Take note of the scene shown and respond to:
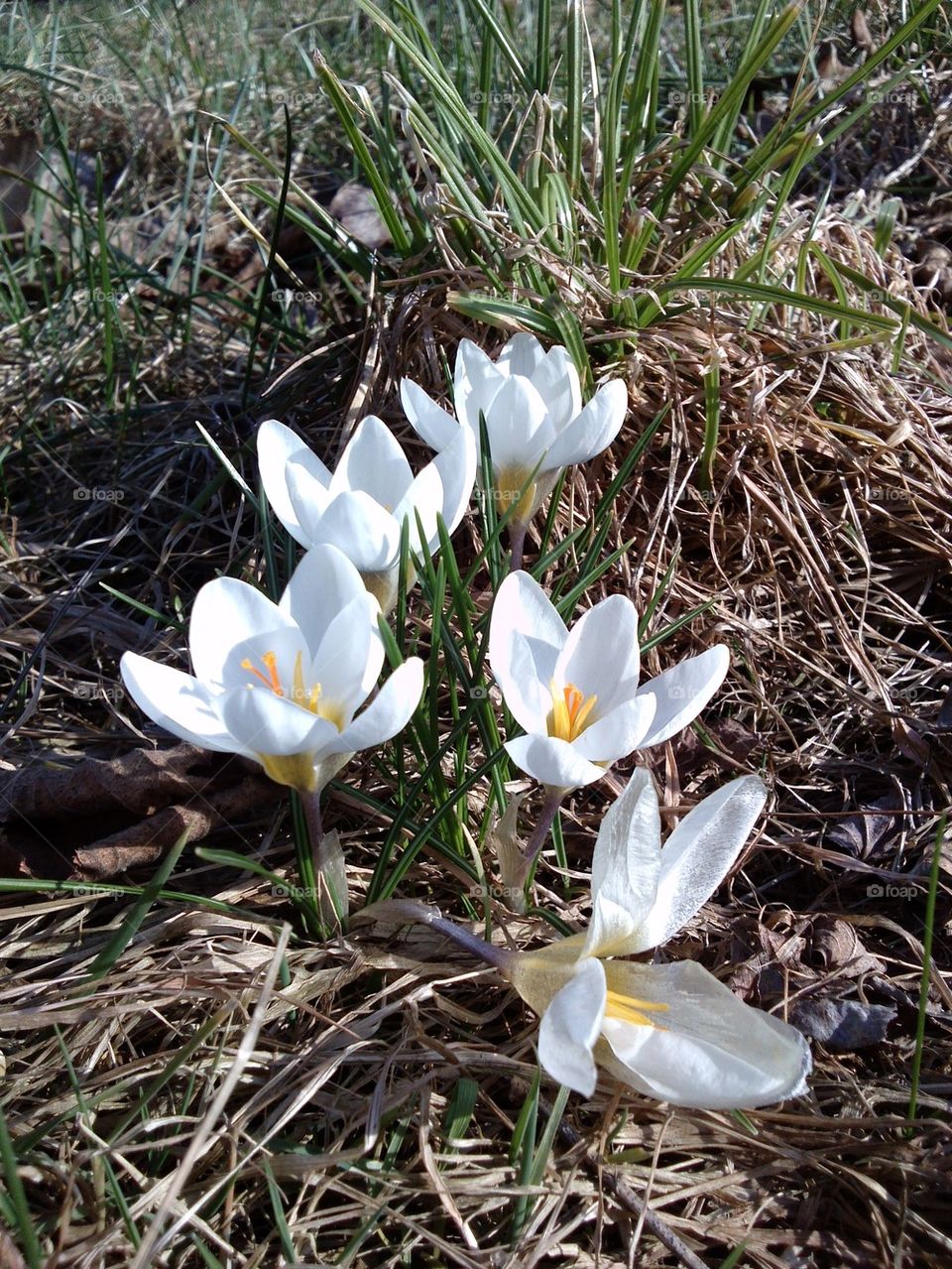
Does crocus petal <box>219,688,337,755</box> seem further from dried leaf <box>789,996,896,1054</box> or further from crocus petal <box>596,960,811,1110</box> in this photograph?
dried leaf <box>789,996,896,1054</box>

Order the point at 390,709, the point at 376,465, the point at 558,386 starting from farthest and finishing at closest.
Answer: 1. the point at 558,386
2. the point at 376,465
3. the point at 390,709

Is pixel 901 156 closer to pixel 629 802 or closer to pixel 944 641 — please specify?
pixel 944 641

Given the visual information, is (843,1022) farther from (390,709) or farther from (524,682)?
(390,709)

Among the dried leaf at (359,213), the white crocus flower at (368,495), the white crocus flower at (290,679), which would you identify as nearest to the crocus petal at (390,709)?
the white crocus flower at (290,679)

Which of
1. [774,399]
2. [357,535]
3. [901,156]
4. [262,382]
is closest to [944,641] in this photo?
[774,399]

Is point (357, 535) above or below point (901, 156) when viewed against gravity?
below

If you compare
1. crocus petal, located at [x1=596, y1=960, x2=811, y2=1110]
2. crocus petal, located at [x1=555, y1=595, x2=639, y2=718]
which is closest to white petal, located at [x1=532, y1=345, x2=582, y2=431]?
crocus petal, located at [x1=555, y1=595, x2=639, y2=718]

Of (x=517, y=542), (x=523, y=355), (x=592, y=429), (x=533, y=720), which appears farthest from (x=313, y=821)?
(x=523, y=355)
